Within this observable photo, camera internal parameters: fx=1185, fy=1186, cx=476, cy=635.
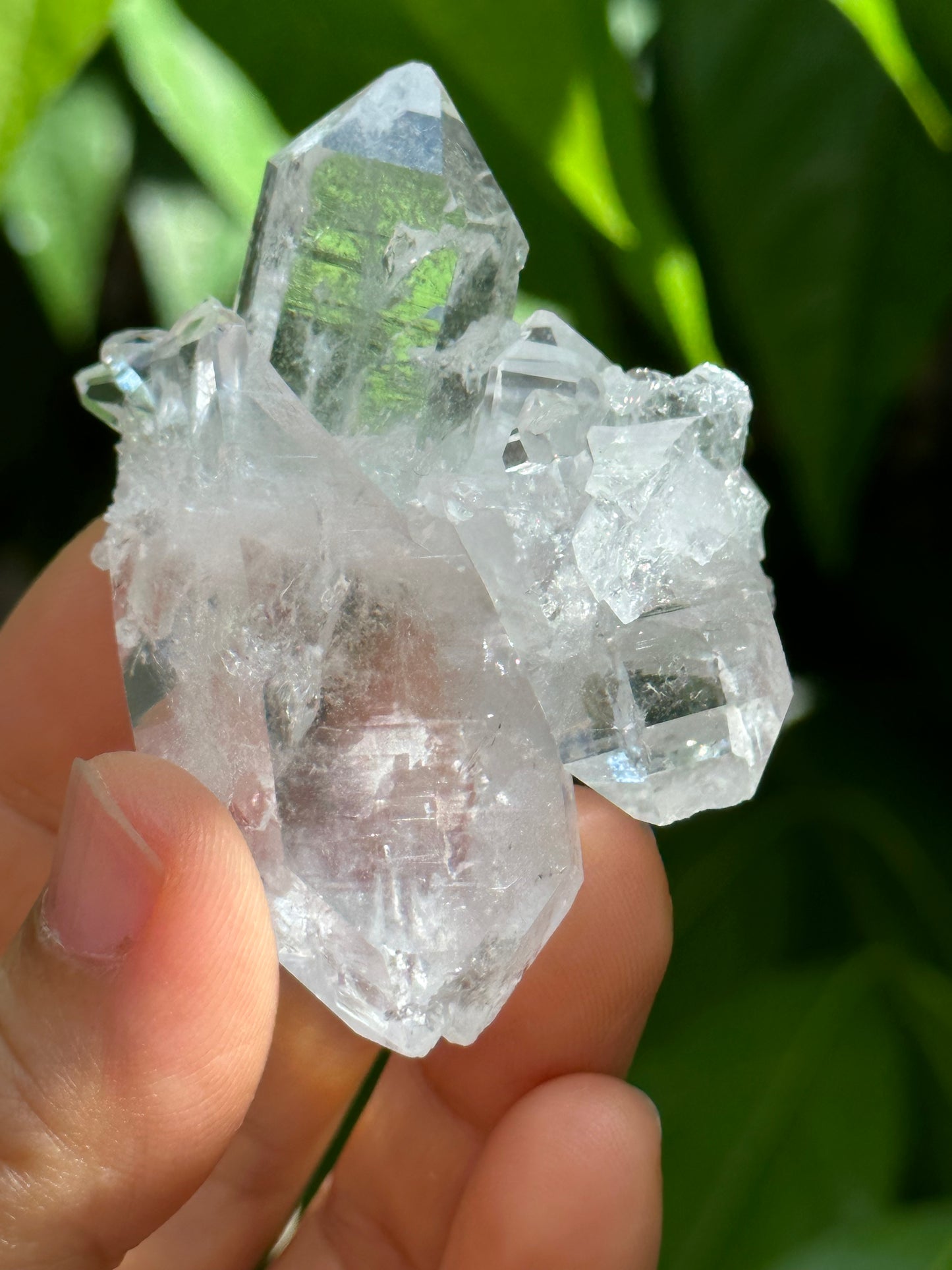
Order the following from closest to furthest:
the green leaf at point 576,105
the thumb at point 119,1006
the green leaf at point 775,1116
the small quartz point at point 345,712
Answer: the thumb at point 119,1006 < the small quartz point at point 345,712 < the green leaf at point 576,105 < the green leaf at point 775,1116

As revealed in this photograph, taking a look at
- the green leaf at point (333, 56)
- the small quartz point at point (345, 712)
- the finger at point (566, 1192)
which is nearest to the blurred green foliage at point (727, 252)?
the green leaf at point (333, 56)

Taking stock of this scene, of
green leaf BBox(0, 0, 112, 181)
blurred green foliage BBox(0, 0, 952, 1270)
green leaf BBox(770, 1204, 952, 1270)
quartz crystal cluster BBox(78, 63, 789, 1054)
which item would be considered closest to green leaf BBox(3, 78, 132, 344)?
blurred green foliage BBox(0, 0, 952, 1270)

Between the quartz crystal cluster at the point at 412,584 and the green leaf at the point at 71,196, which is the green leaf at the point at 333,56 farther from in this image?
the quartz crystal cluster at the point at 412,584

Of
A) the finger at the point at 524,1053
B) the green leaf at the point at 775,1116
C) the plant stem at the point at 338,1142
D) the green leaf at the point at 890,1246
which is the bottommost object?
the green leaf at the point at 775,1116

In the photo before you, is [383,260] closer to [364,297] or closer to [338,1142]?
[364,297]

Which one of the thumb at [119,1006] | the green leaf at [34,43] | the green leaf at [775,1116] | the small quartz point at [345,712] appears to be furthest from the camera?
the green leaf at [775,1116]

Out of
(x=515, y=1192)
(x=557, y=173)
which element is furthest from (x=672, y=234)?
(x=515, y=1192)

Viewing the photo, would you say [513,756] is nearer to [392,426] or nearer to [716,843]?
[392,426]
